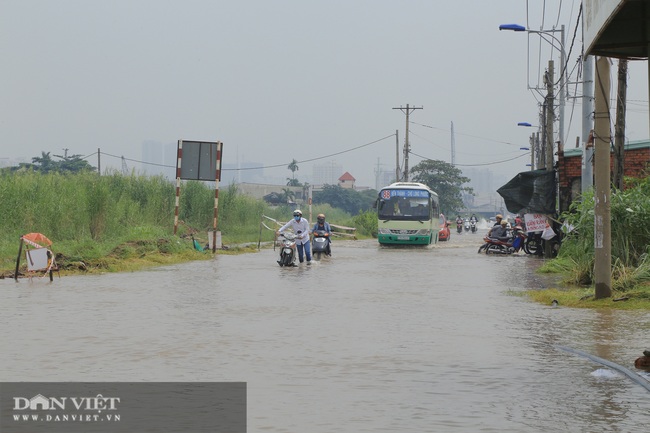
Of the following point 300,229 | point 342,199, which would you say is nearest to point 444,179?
point 342,199

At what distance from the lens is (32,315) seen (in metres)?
14.5

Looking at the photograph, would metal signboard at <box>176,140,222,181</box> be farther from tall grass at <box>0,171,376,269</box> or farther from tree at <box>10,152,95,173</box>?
tree at <box>10,152,95,173</box>

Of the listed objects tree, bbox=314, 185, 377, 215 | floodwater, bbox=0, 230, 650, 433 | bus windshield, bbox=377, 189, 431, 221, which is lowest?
floodwater, bbox=0, 230, 650, 433

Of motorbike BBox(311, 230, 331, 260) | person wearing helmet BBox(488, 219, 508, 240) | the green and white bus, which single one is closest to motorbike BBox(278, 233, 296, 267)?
motorbike BBox(311, 230, 331, 260)

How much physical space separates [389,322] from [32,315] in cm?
501

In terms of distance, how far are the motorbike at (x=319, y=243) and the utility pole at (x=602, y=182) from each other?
15332mm

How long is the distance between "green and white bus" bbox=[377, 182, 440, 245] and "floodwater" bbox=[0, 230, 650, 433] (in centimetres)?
2418

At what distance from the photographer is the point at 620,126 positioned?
22.3 meters

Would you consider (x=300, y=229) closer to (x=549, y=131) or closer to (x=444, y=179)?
(x=549, y=131)

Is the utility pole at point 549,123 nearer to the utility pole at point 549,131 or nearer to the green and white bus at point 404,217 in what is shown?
the utility pole at point 549,131

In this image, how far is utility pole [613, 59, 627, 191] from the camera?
867 inches

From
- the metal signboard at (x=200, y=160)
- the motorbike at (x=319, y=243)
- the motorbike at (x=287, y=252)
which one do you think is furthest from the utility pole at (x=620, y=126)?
the metal signboard at (x=200, y=160)

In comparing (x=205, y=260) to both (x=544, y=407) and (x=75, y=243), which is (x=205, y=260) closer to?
(x=75, y=243)

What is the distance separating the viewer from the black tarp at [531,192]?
32719 millimetres
